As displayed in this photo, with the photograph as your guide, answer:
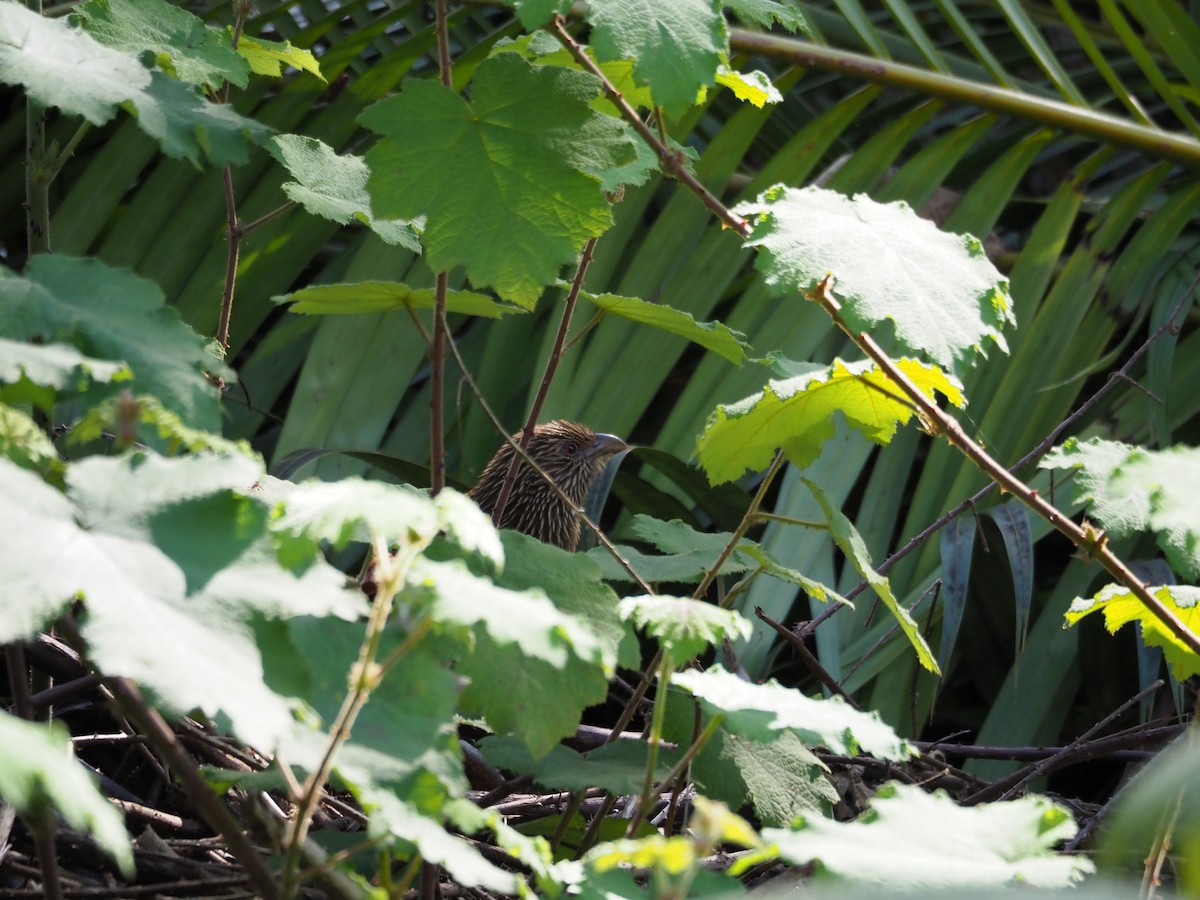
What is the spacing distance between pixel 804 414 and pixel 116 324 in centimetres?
90

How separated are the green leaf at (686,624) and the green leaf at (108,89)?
73cm

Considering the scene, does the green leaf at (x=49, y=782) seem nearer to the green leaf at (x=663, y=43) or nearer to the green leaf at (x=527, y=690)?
the green leaf at (x=527, y=690)

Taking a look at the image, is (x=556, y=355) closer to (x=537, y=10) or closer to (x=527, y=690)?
(x=537, y=10)

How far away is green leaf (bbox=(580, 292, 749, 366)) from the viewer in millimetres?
1979

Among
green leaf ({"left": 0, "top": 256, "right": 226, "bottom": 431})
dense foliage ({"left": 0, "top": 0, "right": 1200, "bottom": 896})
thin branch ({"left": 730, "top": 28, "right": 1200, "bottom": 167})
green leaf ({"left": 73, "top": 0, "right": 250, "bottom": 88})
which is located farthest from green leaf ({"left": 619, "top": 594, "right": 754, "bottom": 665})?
thin branch ({"left": 730, "top": 28, "right": 1200, "bottom": 167})

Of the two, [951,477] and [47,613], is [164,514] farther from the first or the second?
[951,477]

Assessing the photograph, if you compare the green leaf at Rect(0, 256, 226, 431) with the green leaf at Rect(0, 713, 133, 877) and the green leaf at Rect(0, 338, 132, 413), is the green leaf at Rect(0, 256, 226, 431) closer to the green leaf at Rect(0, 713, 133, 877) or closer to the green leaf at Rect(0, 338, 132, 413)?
the green leaf at Rect(0, 338, 132, 413)

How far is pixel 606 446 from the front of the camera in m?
4.14

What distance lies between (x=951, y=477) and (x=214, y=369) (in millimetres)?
2660

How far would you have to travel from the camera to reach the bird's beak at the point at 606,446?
3.72m

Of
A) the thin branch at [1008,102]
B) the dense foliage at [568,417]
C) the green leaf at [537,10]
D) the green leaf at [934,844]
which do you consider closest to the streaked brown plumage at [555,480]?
the dense foliage at [568,417]

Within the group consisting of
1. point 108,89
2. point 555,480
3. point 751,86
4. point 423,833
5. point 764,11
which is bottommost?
point 555,480

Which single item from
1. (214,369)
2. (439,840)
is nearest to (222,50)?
(214,369)

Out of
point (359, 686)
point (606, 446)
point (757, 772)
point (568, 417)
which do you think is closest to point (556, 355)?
point (757, 772)
